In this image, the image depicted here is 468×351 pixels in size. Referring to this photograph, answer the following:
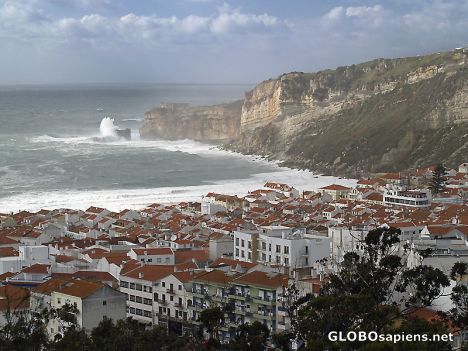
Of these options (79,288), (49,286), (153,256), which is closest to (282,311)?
(79,288)

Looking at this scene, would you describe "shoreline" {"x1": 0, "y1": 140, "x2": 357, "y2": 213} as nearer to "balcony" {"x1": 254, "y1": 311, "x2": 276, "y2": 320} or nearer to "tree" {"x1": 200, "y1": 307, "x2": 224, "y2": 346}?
"balcony" {"x1": 254, "y1": 311, "x2": 276, "y2": 320}

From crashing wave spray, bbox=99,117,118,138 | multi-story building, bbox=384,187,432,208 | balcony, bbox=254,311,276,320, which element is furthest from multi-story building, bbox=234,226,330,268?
crashing wave spray, bbox=99,117,118,138

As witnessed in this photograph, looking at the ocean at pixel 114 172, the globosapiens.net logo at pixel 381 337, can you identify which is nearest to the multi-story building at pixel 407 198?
the ocean at pixel 114 172

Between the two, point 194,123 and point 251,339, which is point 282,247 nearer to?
point 251,339

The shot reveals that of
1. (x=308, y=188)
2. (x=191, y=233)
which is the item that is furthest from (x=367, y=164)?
(x=191, y=233)

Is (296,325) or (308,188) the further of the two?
(308,188)

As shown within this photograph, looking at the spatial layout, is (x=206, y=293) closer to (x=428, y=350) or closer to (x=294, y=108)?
(x=428, y=350)

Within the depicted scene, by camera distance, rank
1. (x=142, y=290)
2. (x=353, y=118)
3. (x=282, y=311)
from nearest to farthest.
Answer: (x=282, y=311) → (x=142, y=290) → (x=353, y=118)
